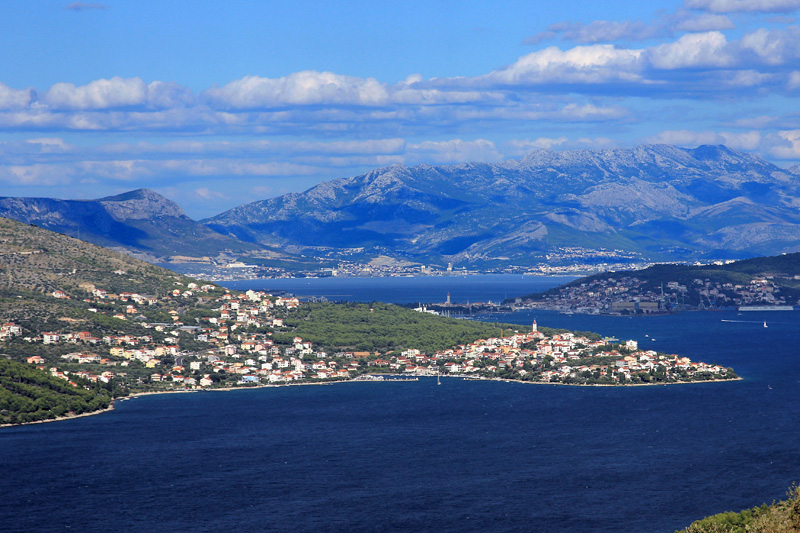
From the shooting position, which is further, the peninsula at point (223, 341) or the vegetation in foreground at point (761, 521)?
the peninsula at point (223, 341)

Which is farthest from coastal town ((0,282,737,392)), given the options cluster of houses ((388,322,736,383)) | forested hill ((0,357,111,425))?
forested hill ((0,357,111,425))

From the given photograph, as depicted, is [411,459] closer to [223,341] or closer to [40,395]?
[40,395]

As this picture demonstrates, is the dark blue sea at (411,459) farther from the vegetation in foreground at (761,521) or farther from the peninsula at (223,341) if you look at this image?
the vegetation in foreground at (761,521)

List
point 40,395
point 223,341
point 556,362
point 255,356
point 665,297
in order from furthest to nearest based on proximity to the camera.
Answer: point 665,297 → point 223,341 → point 255,356 → point 556,362 → point 40,395

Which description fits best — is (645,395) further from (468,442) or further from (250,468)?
(250,468)

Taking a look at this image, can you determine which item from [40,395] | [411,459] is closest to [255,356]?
[40,395]

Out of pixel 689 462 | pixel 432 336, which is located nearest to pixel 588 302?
pixel 432 336

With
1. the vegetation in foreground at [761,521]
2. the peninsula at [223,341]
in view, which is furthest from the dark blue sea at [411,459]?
the vegetation in foreground at [761,521]
